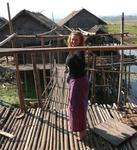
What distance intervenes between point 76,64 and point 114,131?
4.36 feet

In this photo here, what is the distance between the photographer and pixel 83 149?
426 centimetres

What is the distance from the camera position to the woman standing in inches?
166

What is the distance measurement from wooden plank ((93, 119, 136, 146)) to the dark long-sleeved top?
103 cm

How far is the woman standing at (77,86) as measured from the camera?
420 cm

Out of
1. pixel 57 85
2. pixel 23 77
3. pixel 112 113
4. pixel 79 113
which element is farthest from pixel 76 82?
pixel 23 77

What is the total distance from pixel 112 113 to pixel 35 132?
1514mm

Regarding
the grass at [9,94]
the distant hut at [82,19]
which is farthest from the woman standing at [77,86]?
the distant hut at [82,19]

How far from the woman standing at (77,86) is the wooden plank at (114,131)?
350 mm

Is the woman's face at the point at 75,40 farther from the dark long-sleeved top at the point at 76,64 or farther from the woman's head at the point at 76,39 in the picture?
the dark long-sleeved top at the point at 76,64

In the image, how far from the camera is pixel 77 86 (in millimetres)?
4328

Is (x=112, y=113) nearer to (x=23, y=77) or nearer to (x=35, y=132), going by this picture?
(x=35, y=132)

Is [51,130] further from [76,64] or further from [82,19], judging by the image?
[82,19]

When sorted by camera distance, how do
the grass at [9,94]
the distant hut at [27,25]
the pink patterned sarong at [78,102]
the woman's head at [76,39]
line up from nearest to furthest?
the woman's head at [76,39]
the pink patterned sarong at [78,102]
the grass at [9,94]
the distant hut at [27,25]

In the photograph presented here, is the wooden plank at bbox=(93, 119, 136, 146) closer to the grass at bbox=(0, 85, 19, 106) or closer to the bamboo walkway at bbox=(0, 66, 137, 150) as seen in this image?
the bamboo walkway at bbox=(0, 66, 137, 150)
